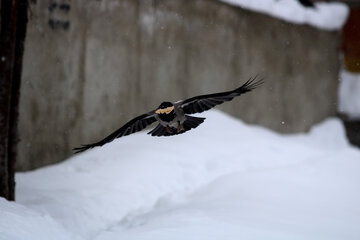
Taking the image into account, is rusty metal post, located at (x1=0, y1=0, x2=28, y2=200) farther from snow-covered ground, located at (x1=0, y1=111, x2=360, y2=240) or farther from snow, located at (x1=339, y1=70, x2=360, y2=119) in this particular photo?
snow, located at (x1=339, y1=70, x2=360, y2=119)

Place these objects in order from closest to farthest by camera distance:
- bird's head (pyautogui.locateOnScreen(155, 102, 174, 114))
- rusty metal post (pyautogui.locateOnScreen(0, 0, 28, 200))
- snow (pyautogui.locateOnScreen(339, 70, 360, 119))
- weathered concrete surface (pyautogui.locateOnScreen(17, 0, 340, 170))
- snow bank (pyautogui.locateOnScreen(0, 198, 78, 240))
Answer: bird's head (pyautogui.locateOnScreen(155, 102, 174, 114)), snow bank (pyautogui.locateOnScreen(0, 198, 78, 240)), rusty metal post (pyautogui.locateOnScreen(0, 0, 28, 200)), weathered concrete surface (pyautogui.locateOnScreen(17, 0, 340, 170)), snow (pyautogui.locateOnScreen(339, 70, 360, 119))

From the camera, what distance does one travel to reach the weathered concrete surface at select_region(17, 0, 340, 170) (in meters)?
7.09

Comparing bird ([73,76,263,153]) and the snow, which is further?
the snow

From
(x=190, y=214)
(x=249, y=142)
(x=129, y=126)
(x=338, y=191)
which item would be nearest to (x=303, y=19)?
(x=249, y=142)

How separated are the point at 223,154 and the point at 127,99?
65.7 inches

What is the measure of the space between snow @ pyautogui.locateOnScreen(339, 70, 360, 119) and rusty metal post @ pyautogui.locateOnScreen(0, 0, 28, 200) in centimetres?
856

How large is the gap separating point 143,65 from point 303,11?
427 cm

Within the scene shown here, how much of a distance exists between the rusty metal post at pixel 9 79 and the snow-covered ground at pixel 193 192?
0.38 meters

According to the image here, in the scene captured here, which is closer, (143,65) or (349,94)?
(143,65)

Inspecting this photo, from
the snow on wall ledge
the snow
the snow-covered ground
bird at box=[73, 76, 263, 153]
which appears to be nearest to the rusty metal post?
the snow-covered ground

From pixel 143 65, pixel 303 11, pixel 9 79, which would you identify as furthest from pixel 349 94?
pixel 9 79

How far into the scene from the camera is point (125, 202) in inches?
246

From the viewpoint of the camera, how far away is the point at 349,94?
12.2 m

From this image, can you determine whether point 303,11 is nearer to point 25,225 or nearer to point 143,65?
point 143,65
